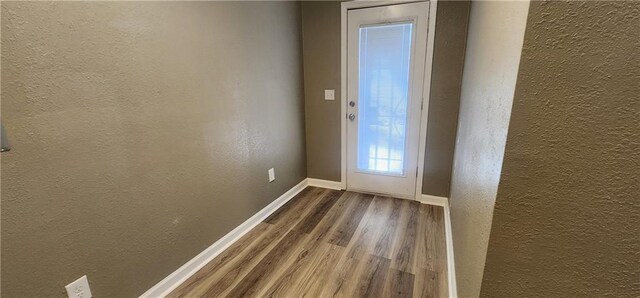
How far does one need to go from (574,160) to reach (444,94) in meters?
1.97

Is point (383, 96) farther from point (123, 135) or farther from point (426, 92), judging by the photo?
point (123, 135)

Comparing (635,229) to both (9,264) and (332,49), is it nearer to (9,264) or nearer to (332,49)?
(9,264)

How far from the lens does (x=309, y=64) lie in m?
2.94

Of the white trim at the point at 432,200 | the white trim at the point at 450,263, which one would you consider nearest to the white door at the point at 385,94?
the white trim at the point at 432,200

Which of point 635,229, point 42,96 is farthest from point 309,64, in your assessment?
point 635,229

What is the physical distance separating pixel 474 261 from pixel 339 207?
5.82 feet

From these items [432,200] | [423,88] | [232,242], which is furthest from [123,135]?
[432,200]

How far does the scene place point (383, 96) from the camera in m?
2.71

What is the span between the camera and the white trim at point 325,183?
317 cm

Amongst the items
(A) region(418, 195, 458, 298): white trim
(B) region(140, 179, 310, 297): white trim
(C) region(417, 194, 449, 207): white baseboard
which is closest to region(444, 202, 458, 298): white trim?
(A) region(418, 195, 458, 298): white trim

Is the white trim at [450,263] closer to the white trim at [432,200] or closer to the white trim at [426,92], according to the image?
the white trim at [432,200]

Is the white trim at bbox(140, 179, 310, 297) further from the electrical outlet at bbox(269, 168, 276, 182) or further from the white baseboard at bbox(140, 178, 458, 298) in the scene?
the electrical outlet at bbox(269, 168, 276, 182)

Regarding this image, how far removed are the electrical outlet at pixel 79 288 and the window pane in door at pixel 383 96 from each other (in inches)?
92.6

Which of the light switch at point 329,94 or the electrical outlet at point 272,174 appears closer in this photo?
the electrical outlet at point 272,174
